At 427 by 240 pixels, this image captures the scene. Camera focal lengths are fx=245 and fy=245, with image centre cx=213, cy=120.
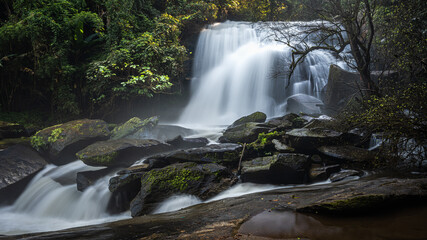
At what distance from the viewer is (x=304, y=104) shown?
38.0 ft

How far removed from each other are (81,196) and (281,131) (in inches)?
238

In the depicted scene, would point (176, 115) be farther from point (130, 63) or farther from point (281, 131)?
point (281, 131)

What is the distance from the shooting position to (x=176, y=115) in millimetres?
14609

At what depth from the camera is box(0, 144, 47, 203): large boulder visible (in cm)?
663

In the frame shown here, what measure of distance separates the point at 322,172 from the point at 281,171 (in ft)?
2.94

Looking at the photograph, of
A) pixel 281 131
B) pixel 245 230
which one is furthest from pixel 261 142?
pixel 245 230

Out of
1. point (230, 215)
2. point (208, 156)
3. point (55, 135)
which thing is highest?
point (55, 135)

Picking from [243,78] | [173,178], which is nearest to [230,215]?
[173,178]

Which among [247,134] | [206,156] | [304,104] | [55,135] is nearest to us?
[206,156]

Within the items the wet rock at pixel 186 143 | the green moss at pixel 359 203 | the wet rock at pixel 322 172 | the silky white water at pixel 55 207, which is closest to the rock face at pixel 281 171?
the wet rock at pixel 322 172

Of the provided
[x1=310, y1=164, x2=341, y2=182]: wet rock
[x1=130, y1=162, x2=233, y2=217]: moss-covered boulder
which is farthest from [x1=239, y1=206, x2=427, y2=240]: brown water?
[x1=310, y1=164, x2=341, y2=182]: wet rock

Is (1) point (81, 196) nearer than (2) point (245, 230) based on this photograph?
No

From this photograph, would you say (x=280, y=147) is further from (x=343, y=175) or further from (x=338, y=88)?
(x=338, y=88)

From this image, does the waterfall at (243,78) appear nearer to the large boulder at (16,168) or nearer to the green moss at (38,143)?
the green moss at (38,143)
